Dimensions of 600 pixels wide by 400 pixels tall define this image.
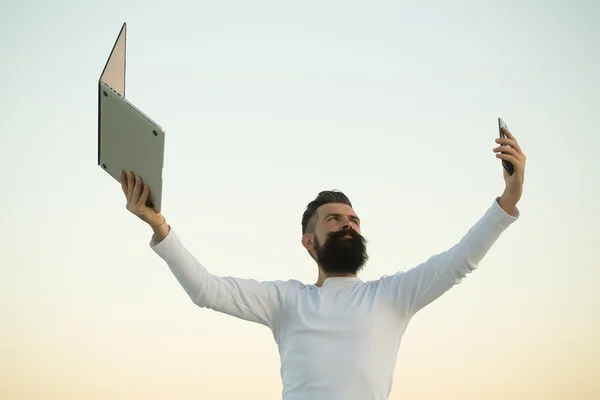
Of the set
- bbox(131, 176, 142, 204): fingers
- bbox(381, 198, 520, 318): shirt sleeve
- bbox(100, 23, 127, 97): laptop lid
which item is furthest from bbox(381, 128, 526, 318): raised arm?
bbox(100, 23, 127, 97): laptop lid

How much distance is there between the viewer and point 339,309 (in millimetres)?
4781

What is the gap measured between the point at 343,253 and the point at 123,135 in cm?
174

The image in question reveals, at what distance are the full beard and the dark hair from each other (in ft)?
1.15

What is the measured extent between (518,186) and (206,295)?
6.86 feet

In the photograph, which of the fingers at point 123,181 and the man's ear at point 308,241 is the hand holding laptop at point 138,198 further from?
the man's ear at point 308,241

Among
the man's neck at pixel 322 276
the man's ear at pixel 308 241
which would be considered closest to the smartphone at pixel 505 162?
the man's neck at pixel 322 276

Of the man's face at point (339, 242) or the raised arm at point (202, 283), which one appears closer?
the raised arm at point (202, 283)

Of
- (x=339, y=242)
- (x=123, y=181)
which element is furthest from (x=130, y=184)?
(x=339, y=242)

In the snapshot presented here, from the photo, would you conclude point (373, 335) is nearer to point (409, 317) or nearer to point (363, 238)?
point (409, 317)

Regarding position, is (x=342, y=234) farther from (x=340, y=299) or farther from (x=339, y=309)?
(x=339, y=309)

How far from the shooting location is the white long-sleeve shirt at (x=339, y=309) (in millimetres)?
4523

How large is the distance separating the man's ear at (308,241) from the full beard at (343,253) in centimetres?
23

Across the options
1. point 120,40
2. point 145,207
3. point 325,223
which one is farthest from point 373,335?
point 120,40

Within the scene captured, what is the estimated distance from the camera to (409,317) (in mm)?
4969
